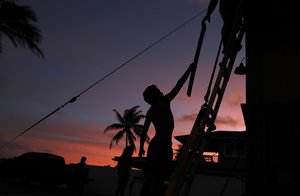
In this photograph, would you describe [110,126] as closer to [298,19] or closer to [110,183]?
[110,183]

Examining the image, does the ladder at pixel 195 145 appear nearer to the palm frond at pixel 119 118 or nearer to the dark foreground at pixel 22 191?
the dark foreground at pixel 22 191

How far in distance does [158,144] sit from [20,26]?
15526mm

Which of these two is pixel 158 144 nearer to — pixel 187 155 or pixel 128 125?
pixel 187 155

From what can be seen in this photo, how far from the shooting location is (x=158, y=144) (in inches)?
150

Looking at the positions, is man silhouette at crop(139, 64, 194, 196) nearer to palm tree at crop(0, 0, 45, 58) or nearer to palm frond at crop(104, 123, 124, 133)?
palm tree at crop(0, 0, 45, 58)

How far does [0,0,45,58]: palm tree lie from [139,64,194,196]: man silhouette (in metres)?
14.2

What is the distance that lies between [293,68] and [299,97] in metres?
0.55

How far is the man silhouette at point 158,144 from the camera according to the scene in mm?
3738

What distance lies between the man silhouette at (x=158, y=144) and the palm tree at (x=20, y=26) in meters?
14.2

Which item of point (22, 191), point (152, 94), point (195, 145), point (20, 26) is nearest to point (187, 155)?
point (195, 145)

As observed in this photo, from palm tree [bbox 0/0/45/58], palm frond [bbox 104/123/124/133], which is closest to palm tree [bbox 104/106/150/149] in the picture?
palm frond [bbox 104/123/124/133]

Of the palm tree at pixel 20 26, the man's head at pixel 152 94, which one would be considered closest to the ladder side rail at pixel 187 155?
the man's head at pixel 152 94

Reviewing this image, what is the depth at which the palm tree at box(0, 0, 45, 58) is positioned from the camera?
17.0 meters

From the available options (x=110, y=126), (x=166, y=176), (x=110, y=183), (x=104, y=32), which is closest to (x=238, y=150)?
(x=110, y=183)
